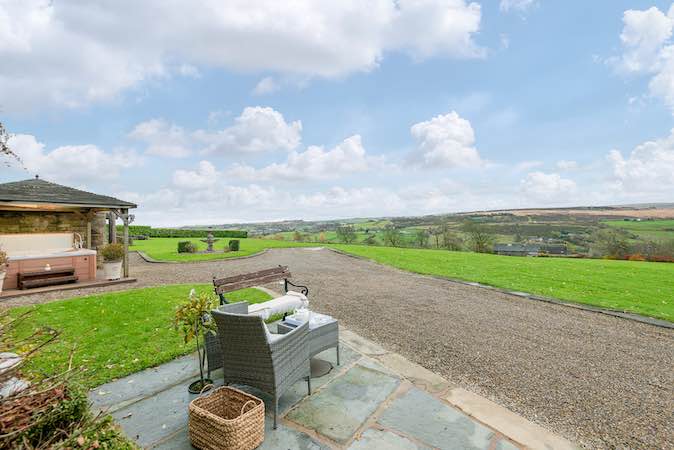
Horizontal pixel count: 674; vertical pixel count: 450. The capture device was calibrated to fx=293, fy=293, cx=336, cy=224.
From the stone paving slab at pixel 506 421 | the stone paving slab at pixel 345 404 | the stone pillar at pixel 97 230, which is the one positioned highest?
the stone pillar at pixel 97 230

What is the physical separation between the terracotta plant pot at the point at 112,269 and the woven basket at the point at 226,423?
10.1 m

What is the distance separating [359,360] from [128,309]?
5489mm

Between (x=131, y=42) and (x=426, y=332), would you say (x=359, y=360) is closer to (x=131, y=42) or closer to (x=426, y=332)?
(x=426, y=332)

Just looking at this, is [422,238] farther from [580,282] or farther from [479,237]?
[580,282]

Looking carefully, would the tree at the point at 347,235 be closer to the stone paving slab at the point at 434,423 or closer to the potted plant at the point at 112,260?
the potted plant at the point at 112,260

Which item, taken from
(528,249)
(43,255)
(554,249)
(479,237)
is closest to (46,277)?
(43,255)

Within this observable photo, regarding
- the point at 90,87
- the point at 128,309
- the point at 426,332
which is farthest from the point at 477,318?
the point at 90,87

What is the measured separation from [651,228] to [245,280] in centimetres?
4457

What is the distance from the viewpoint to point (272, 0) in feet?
Result: 27.4

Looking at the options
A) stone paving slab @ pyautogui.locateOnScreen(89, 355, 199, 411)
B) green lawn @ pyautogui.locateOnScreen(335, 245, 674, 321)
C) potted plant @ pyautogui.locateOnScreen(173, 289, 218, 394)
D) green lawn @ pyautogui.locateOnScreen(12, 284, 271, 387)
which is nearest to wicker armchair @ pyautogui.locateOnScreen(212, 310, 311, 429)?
potted plant @ pyautogui.locateOnScreen(173, 289, 218, 394)

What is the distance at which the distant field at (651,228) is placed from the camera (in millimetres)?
27038

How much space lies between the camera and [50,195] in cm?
1018

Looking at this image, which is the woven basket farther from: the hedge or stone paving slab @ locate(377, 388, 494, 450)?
the hedge

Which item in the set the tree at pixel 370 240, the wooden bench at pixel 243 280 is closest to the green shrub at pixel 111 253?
the wooden bench at pixel 243 280
